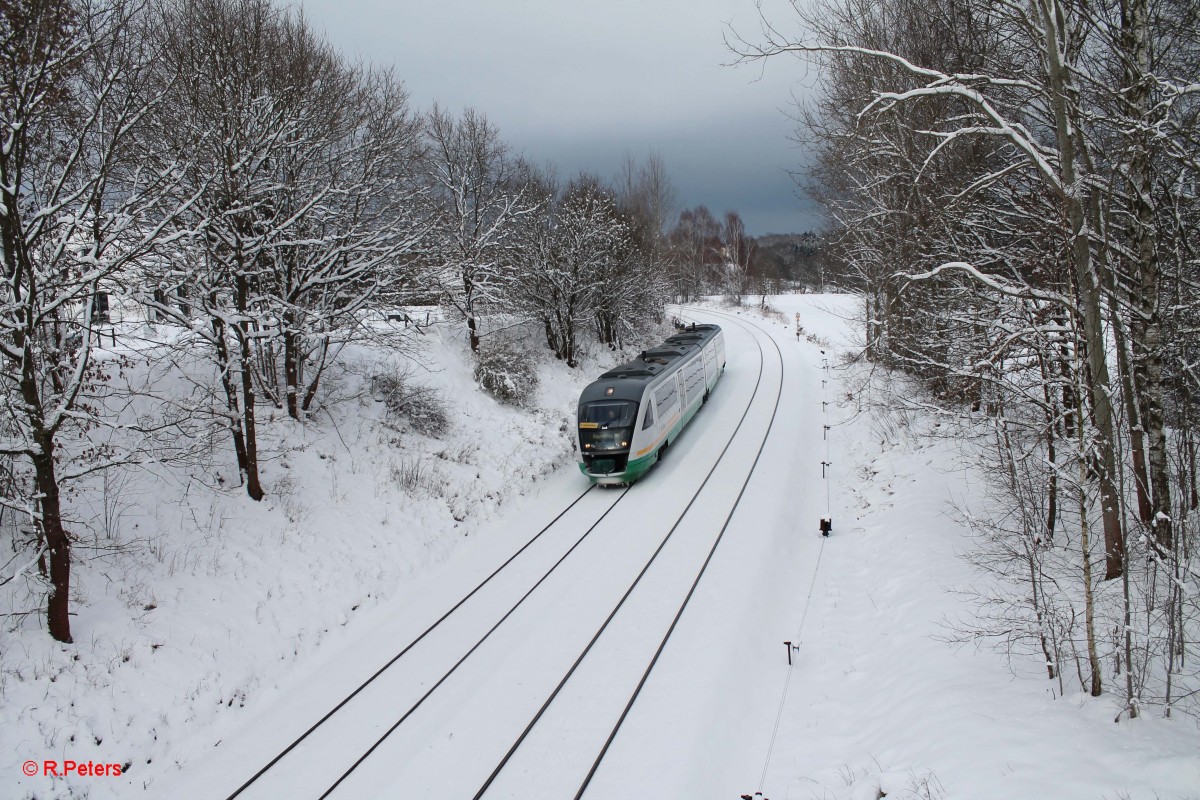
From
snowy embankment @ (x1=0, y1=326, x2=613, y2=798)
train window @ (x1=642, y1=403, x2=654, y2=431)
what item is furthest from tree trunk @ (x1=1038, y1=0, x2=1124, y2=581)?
train window @ (x1=642, y1=403, x2=654, y2=431)

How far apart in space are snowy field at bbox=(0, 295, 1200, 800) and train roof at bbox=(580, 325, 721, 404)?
8.44 feet

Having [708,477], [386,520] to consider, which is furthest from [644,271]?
[386,520]

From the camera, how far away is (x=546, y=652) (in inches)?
364

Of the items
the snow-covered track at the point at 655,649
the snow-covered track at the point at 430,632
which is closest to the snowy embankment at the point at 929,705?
the snow-covered track at the point at 655,649

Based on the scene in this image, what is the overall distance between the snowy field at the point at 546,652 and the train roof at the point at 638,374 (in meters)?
2.57

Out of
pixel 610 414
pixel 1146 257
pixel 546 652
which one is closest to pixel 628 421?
pixel 610 414

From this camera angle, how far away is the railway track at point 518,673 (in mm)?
7207

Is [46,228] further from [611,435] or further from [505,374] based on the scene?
[505,374]

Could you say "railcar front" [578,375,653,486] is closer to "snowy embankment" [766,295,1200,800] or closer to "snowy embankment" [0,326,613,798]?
"snowy embankment" [0,326,613,798]

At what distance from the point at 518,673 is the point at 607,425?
303 inches

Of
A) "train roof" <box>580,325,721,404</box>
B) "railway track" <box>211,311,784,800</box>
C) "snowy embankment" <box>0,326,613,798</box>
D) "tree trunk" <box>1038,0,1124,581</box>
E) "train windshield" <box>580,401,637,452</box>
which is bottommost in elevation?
"railway track" <box>211,311,784,800</box>

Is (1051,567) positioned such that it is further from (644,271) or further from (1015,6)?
(644,271)

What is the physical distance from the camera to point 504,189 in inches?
1005

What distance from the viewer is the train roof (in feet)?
53.0
